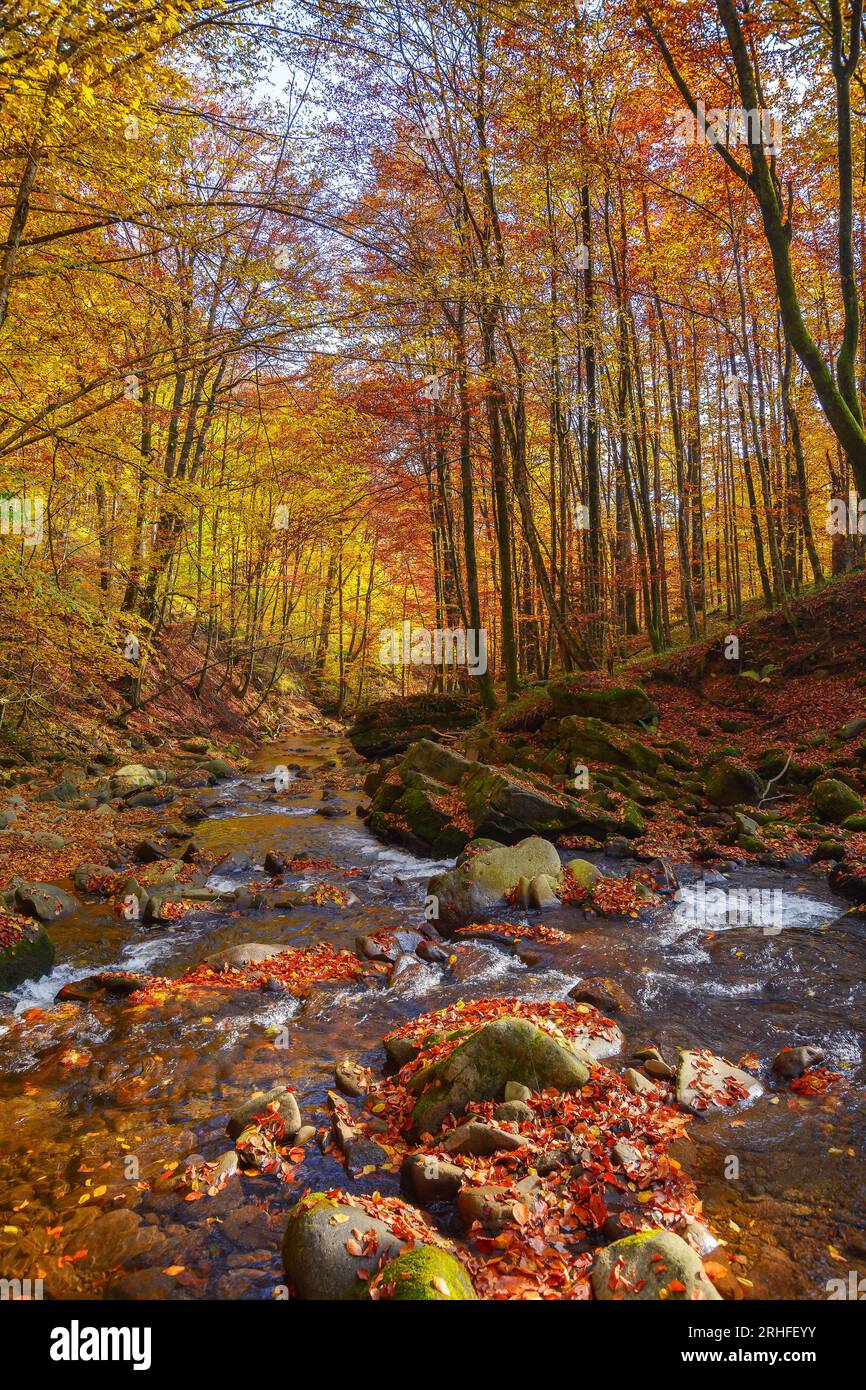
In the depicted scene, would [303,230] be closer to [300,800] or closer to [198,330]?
[198,330]

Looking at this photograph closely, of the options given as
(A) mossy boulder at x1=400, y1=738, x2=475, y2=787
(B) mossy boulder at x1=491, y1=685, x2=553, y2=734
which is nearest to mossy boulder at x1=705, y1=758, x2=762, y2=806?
(B) mossy boulder at x1=491, y1=685, x2=553, y2=734

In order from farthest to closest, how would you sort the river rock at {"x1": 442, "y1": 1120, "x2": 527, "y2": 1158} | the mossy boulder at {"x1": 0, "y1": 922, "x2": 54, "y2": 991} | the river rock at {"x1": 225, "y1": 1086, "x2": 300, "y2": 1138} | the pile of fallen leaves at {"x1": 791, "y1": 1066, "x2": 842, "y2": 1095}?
the mossy boulder at {"x1": 0, "y1": 922, "x2": 54, "y2": 991}
the pile of fallen leaves at {"x1": 791, "y1": 1066, "x2": 842, "y2": 1095}
the river rock at {"x1": 225, "y1": 1086, "x2": 300, "y2": 1138}
the river rock at {"x1": 442, "y1": 1120, "x2": 527, "y2": 1158}

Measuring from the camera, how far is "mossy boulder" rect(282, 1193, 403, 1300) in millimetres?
2814

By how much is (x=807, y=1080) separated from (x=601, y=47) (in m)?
14.5

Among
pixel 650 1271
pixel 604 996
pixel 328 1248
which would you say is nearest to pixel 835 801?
pixel 604 996

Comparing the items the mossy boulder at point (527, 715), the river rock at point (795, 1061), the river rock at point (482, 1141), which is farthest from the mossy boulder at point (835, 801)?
the river rock at point (482, 1141)

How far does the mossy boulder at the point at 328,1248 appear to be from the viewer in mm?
2814

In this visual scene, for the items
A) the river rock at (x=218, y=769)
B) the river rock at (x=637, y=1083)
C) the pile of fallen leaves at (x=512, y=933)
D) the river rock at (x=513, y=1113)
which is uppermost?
the river rock at (x=218, y=769)

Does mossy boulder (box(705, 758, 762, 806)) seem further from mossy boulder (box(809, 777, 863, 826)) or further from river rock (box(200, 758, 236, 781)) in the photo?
river rock (box(200, 758, 236, 781))

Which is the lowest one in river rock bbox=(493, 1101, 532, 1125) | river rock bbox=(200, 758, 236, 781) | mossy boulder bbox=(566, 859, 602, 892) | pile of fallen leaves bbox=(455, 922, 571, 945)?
pile of fallen leaves bbox=(455, 922, 571, 945)

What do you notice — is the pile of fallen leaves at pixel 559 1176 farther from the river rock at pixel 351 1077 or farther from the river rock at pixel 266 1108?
the river rock at pixel 266 1108

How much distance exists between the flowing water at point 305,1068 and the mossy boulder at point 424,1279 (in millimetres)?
557

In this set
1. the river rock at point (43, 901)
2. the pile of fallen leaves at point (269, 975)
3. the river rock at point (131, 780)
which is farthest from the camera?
the river rock at point (131, 780)

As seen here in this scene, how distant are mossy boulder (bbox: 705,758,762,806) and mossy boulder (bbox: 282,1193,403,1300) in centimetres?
903
